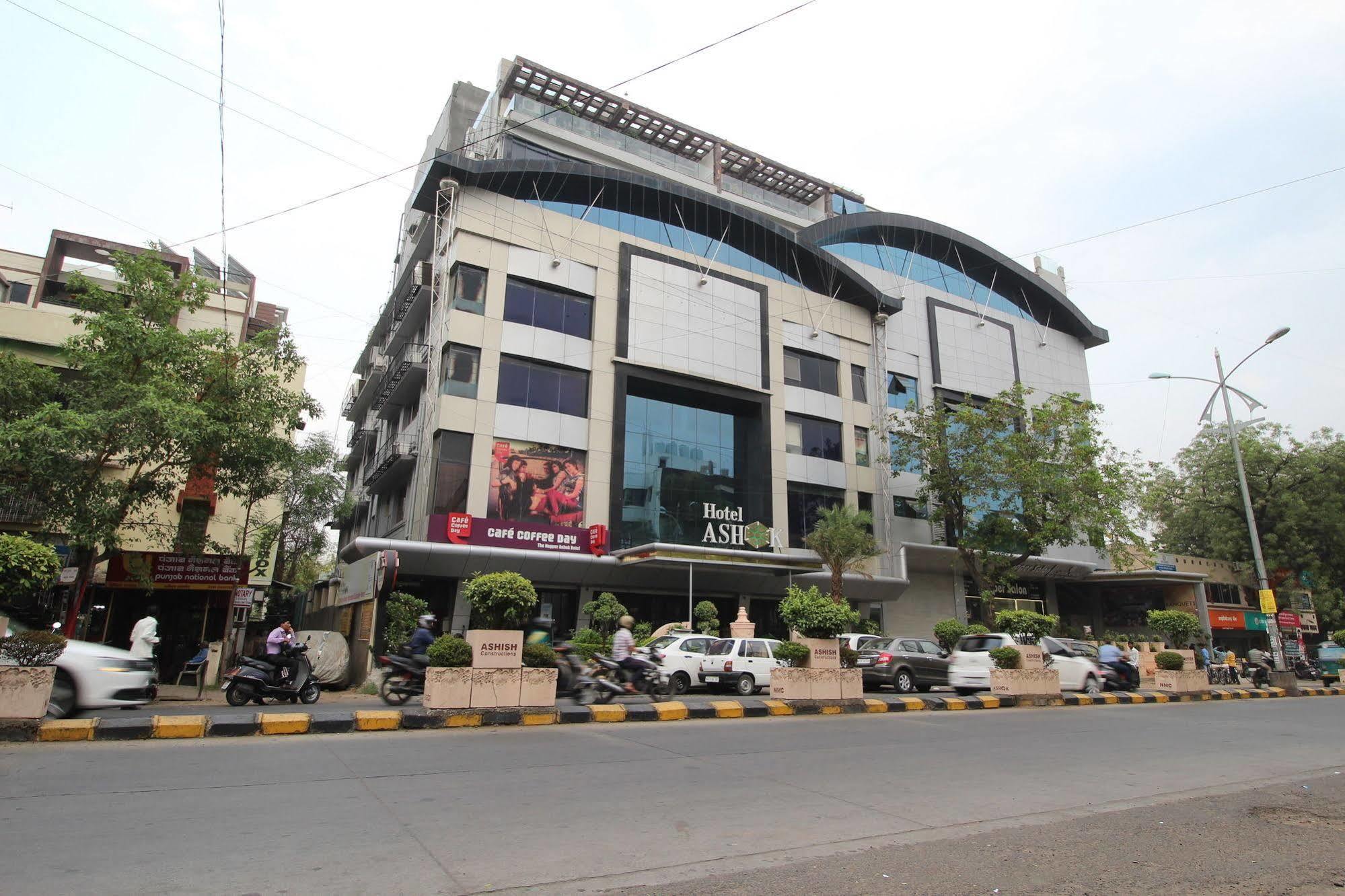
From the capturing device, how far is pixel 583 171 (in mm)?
28797

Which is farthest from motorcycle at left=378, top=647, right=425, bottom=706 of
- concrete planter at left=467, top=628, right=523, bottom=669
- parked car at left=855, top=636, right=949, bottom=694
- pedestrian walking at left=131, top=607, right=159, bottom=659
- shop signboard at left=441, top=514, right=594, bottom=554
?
parked car at left=855, top=636, right=949, bottom=694

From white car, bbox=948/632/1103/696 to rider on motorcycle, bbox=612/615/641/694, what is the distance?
28.4 feet

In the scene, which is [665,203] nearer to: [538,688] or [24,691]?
[538,688]

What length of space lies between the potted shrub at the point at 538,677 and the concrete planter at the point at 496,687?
87 millimetres

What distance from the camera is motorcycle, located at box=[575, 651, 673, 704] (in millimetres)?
14219

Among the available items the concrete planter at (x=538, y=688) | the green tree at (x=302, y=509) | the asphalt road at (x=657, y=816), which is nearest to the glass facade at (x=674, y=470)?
the green tree at (x=302, y=509)

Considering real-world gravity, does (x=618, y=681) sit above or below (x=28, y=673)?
below

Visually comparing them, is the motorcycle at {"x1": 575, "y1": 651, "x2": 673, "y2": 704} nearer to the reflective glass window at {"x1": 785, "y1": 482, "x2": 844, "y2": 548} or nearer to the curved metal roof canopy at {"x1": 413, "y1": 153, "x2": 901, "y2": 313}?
the reflective glass window at {"x1": 785, "y1": 482, "x2": 844, "y2": 548}

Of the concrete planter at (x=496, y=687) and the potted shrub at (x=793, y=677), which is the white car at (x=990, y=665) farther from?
the concrete planter at (x=496, y=687)

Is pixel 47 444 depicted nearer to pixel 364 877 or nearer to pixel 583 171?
pixel 364 877

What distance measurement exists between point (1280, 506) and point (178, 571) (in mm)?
49139

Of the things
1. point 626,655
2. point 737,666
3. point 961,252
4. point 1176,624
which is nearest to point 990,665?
point 737,666

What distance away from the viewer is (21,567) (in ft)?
31.0

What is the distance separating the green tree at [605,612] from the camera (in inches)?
992
